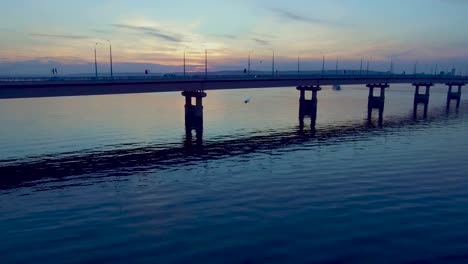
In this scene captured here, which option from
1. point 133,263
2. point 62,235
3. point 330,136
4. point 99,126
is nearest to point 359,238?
point 133,263

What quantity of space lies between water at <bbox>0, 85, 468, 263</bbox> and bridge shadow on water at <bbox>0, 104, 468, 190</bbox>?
316 millimetres

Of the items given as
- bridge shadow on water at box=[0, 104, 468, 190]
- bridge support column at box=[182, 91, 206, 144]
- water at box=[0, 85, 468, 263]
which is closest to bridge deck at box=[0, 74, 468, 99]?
bridge support column at box=[182, 91, 206, 144]

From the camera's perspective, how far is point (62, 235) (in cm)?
2650

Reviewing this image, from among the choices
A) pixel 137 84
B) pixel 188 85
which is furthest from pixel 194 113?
pixel 137 84

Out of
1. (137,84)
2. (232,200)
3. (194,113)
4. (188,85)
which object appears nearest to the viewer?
(232,200)

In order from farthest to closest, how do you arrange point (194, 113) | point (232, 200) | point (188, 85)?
1. point (194, 113)
2. point (188, 85)
3. point (232, 200)

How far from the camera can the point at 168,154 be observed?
58.0 metres

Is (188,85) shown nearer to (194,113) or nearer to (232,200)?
(194,113)

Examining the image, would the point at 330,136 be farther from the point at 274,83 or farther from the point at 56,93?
the point at 56,93

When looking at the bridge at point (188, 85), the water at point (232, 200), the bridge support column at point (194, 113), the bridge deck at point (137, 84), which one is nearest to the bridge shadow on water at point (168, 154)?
the water at point (232, 200)

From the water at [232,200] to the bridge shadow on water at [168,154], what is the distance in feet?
1.04

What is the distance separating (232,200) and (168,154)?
2606 centimetres

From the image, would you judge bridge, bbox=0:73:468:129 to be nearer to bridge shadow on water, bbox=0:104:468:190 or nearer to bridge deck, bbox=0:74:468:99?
bridge deck, bbox=0:74:468:99

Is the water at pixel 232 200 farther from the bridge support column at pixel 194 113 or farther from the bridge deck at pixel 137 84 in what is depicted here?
the bridge support column at pixel 194 113
